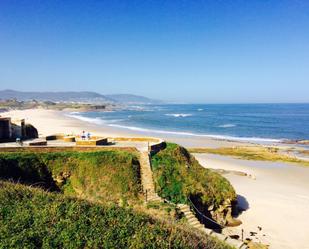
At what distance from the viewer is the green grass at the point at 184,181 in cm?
1599

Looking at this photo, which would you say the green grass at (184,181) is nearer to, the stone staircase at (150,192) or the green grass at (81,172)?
the stone staircase at (150,192)

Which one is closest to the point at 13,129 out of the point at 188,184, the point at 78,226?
the point at 188,184

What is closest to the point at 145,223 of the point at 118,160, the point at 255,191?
the point at 118,160

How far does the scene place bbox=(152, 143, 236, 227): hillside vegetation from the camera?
16016 millimetres

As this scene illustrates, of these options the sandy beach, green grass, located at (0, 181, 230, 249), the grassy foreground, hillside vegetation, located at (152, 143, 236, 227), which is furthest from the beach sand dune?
green grass, located at (0, 181, 230, 249)

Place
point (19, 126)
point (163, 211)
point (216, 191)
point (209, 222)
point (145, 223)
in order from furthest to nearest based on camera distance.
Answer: point (19, 126) < point (216, 191) < point (209, 222) < point (163, 211) < point (145, 223)

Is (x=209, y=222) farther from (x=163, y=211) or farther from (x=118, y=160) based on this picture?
(x=118, y=160)

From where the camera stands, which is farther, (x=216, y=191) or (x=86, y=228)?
(x=216, y=191)

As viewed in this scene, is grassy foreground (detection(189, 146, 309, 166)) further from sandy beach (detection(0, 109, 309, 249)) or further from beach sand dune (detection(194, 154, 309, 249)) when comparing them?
beach sand dune (detection(194, 154, 309, 249))

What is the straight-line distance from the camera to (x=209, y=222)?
650 inches

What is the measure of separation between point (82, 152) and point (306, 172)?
21.2m

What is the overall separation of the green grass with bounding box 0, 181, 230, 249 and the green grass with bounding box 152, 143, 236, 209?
5950 mm

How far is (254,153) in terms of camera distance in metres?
38.0

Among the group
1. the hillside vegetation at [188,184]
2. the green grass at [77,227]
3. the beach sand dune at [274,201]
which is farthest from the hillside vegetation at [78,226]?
the beach sand dune at [274,201]
